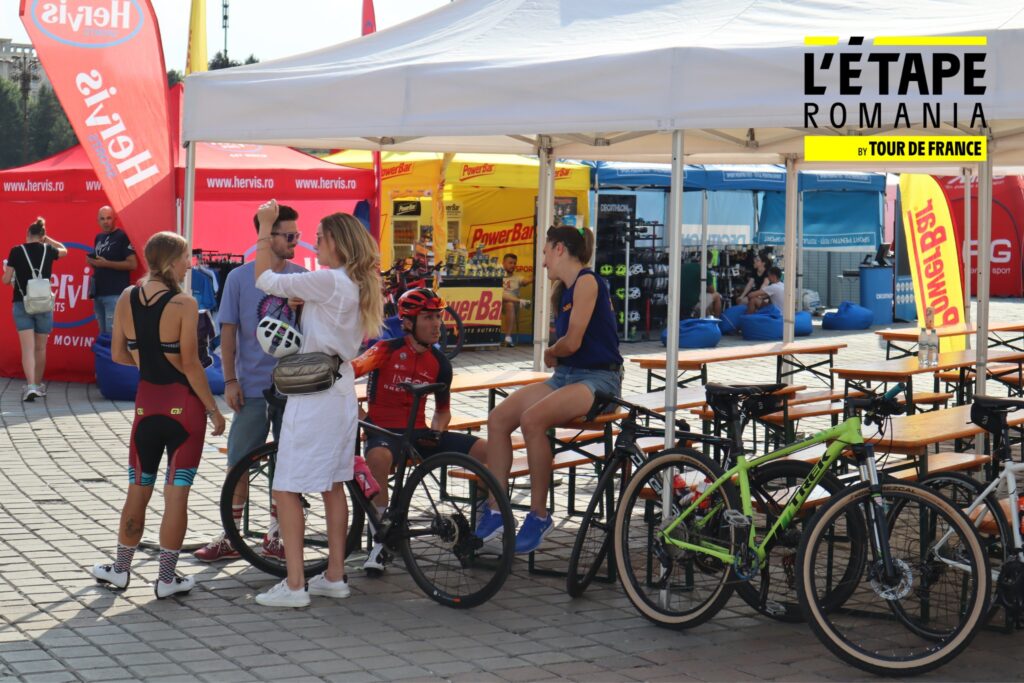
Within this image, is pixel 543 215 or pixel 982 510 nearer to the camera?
pixel 982 510

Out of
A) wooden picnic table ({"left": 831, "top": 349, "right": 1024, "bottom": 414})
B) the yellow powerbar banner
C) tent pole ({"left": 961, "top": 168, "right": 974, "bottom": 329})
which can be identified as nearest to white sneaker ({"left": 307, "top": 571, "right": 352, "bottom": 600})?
wooden picnic table ({"left": 831, "top": 349, "right": 1024, "bottom": 414})

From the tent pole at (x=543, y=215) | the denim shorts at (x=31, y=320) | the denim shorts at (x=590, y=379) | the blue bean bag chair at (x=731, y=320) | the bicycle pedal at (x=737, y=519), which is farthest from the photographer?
the blue bean bag chair at (x=731, y=320)

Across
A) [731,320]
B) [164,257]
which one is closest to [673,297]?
[164,257]

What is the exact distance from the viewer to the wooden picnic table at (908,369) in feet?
30.3

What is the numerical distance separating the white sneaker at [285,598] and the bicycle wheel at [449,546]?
494mm

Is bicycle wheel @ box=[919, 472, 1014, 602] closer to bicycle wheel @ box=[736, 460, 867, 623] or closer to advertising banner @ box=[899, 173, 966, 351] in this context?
bicycle wheel @ box=[736, 460, 867, 623]

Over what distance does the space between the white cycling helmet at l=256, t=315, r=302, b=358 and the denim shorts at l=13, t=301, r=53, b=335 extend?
776cm

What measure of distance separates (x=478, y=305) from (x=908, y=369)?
8765mm

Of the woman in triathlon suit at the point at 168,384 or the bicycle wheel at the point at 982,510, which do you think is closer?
the bicycle wheel at the point at 982,510

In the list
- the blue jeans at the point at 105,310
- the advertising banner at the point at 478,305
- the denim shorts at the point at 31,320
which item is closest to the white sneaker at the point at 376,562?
the blue jeans at the point at 105,310

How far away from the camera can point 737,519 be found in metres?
5.42

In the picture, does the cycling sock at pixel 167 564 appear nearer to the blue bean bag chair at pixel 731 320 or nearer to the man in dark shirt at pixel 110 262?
the man in dark shirt at pixel 110 262

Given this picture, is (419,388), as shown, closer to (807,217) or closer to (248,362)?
(248,362)

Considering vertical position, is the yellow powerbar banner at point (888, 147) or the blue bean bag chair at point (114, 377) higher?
the yellow powerbar banner at point (888, 147)
